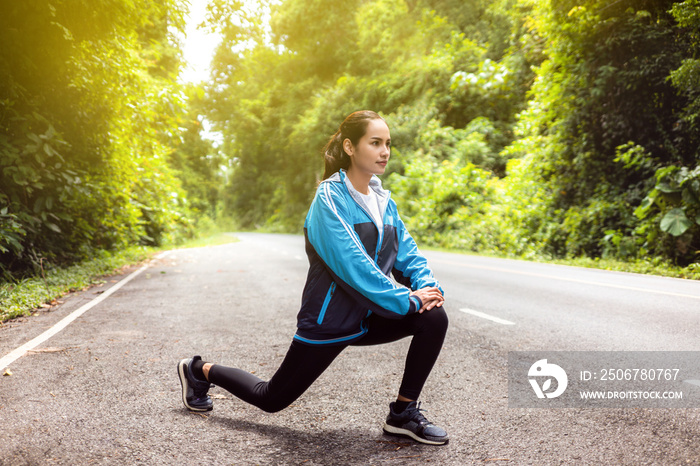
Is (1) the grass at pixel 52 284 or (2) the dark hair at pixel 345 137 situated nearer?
(2) the dark hair at pixel 345 137

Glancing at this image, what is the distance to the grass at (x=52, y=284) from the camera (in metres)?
7.18

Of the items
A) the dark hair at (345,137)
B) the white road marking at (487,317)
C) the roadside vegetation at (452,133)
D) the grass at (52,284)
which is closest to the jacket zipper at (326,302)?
the dark hair at (345,137)

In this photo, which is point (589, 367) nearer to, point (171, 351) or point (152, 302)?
point (171, 351)

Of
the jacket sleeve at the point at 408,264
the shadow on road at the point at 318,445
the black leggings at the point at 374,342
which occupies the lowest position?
the shadow on road at the point at 318,445

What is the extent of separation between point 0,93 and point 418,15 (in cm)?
3069

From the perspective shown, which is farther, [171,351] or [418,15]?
[418,15]

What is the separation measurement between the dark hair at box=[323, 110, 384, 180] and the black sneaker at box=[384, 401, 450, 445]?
4.53 feet

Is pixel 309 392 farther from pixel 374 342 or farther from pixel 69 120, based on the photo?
pixel 69 120

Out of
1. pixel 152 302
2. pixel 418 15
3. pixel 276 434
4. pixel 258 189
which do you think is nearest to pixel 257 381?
pixel 276 434

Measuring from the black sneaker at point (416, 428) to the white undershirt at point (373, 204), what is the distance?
3.33 ft

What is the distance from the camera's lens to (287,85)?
4509 centimetres

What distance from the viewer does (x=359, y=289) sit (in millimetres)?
2762

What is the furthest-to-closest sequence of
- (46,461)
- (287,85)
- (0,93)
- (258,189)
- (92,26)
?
1. (258,189)
2. (287,85)
3. (92,26)
4. (0,93)
5. (46,461)

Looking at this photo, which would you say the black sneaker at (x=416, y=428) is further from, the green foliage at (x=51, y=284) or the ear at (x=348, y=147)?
the green foliage at (x=51, y=284)
